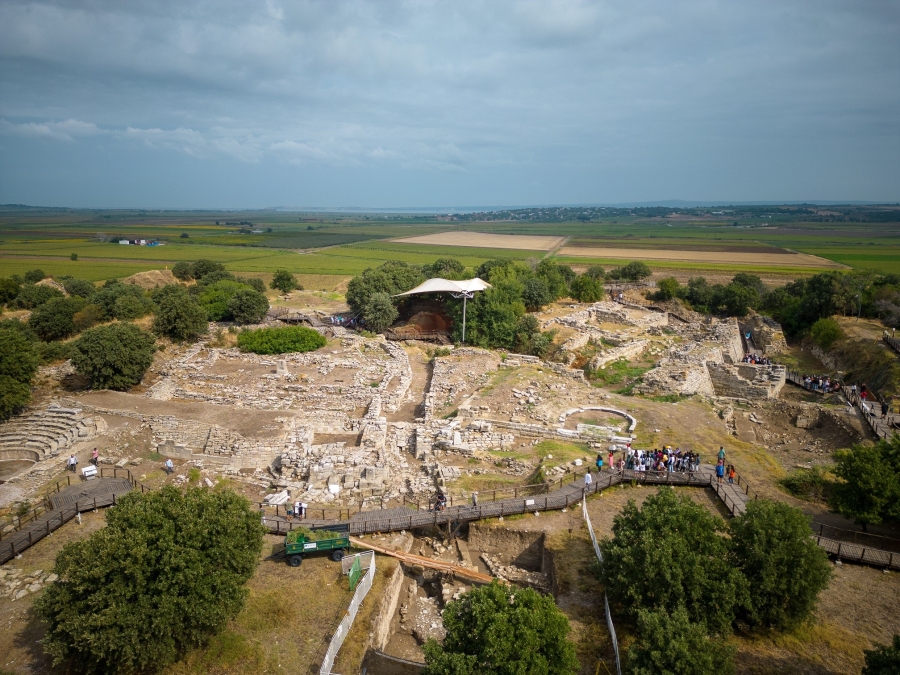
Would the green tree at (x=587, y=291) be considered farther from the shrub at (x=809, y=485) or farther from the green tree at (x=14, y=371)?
the green tree at (x=14, y=371)

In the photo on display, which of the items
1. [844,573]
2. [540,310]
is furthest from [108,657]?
[540,310]

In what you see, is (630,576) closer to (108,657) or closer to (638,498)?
(638,498)

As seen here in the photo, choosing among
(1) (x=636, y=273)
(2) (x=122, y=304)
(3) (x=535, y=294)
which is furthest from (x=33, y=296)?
(1) (x=636, y=273)

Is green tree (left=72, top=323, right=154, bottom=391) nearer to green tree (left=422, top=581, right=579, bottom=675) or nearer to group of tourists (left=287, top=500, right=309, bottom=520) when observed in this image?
group of tourists (left=287, top=500, right=309, bottom=520)

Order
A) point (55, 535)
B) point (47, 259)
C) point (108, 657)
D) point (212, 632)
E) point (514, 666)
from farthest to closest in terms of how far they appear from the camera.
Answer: point (47, 259) → point (55, 535) → point (212, 632) → point (108, 657) → point (514, 666)

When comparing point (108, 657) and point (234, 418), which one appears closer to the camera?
point (108, 657)

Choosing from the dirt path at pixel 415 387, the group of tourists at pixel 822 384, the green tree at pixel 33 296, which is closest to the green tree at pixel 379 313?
the dirt path at pixel 415 387
